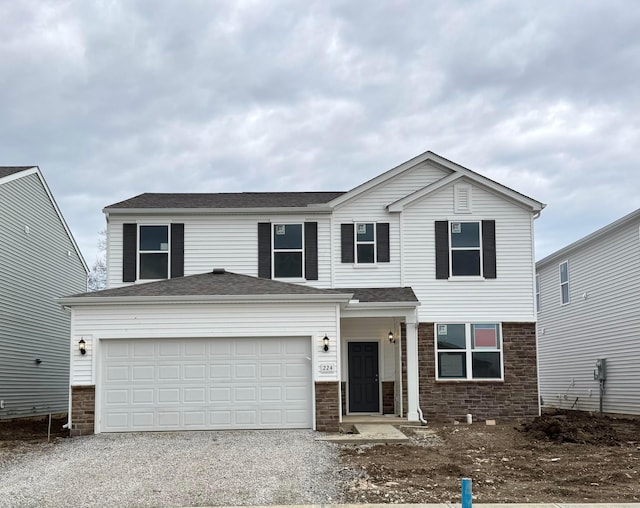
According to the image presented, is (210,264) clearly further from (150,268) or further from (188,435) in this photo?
(188,435)

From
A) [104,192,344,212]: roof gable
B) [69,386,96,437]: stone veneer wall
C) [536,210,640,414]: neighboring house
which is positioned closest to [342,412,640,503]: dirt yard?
[536,210,640,414]: neighboring house

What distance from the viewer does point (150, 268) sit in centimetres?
2022

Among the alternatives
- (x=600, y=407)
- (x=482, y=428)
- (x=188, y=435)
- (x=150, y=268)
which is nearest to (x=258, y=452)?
(x=188, y=435)

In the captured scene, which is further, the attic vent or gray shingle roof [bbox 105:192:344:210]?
gray shingle roof [bbox 105:192:344:210]

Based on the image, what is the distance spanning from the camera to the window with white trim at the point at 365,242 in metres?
20.2

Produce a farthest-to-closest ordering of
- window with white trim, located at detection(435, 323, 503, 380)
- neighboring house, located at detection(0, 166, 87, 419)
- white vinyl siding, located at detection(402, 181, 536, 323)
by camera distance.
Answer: neighboring house, located at detection(0, 166, 87, 419), white vinyl siding, located at detection(402, 181, 536, 323), window with white trim, located at detection(435, 323, 503, 380)

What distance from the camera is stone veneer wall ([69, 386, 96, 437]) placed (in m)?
16.2

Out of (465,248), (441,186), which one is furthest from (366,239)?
(465,248)

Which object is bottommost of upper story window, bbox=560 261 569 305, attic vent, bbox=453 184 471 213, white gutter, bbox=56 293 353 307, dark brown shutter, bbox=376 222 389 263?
white gutter, bbox=56 293 353 307

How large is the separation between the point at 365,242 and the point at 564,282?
8900 millimetres

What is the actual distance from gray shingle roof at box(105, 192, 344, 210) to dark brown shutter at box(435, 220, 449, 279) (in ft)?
10.5

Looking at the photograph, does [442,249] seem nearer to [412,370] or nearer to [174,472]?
[412,370]

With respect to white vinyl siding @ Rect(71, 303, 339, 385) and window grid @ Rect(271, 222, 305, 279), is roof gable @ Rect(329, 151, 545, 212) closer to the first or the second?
window grid @ Rect(271, 222, 305, 279)

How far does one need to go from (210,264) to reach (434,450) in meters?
8.68
